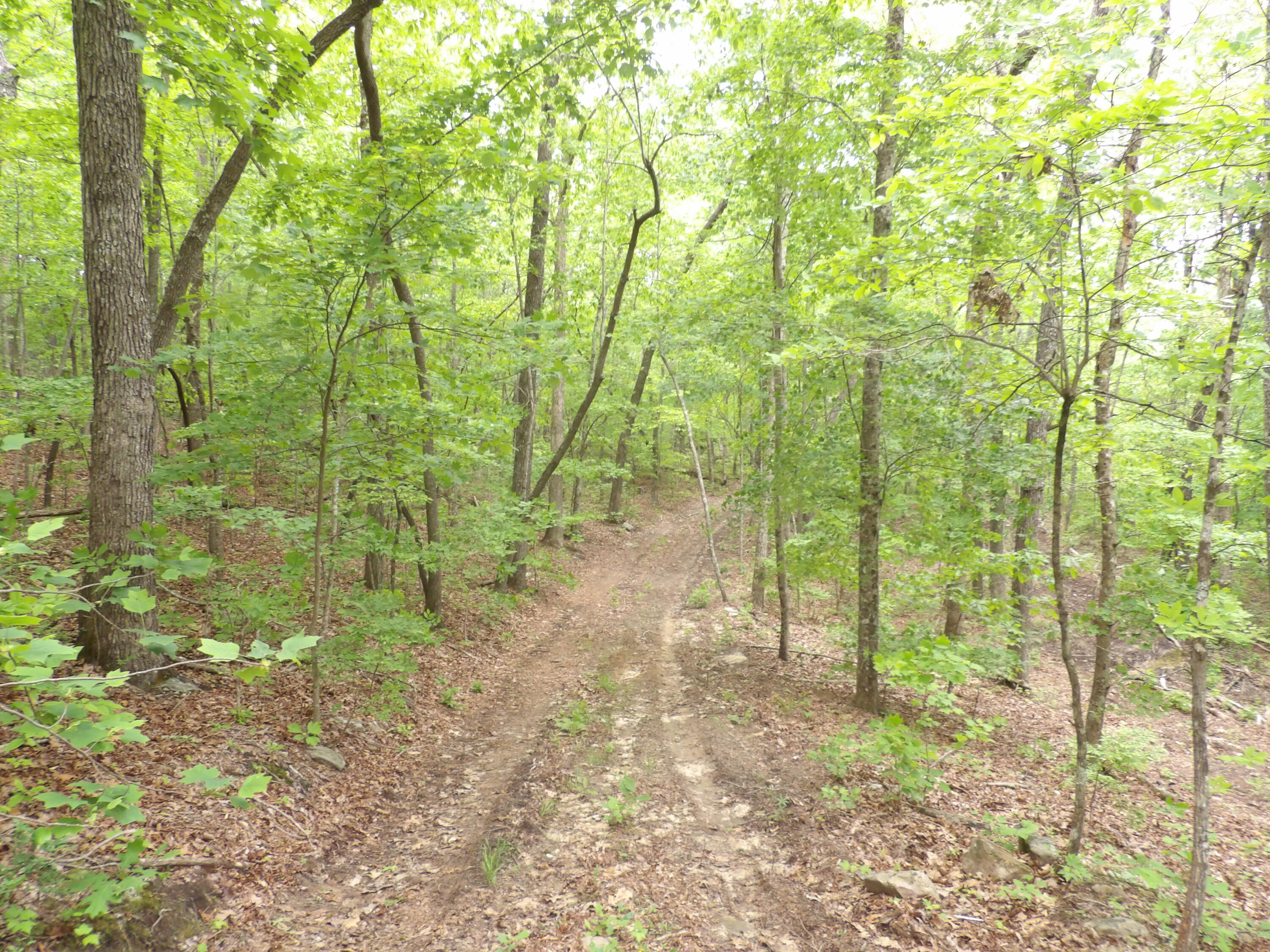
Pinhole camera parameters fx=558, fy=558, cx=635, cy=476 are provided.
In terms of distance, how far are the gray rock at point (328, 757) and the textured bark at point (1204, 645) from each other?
6.98m

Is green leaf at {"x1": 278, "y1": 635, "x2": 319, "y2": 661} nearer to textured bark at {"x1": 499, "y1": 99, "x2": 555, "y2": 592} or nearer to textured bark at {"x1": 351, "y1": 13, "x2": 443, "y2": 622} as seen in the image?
textured bark at {"x1": 351, "y1": 13, "x2": 443, "y2": 622}

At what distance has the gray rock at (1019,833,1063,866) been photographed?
4.77 metres

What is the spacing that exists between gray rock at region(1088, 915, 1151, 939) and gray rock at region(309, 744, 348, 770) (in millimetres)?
6521

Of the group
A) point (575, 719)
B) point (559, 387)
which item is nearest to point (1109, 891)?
point (575, 719)

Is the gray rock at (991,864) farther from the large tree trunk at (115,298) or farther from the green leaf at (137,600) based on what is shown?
the large tree trunk at (115,298)

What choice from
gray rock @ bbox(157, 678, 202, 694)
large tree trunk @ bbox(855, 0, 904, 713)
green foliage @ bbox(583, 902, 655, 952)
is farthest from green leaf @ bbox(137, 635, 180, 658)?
large tree trunk @ bbox(855, 0, 904, 713)

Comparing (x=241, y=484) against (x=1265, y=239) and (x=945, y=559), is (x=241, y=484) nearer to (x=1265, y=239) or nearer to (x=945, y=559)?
(x=945, y=559)

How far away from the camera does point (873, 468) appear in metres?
7.20

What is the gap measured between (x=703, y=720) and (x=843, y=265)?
583 cm

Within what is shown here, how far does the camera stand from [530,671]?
9.41m

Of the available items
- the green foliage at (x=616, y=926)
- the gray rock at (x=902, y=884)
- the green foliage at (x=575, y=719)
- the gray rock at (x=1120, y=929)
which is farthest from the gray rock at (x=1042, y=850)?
the green foliage at (x=575, y=719)

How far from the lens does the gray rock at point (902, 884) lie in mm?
4344

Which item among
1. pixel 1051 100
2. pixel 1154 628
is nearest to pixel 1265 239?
pixel 1051 100

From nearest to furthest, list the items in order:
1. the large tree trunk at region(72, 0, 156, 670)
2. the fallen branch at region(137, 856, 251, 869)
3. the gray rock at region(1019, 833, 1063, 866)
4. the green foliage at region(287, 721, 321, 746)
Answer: the fallen branch at region(137, 856, 251, 869)
the large tree trunk at region(72, 0, 156, 670)
the gray rock at region(1019, 833, 1063, 866)
the green foliage at region(287, 721, 321, 746)
